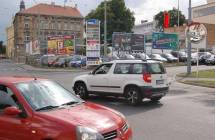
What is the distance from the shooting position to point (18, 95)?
22.5 ft

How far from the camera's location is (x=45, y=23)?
4909 inches

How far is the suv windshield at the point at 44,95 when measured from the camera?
22.5ft

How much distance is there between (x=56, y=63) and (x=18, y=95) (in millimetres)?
48966

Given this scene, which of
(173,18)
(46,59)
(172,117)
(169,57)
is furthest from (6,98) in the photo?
(173,18)

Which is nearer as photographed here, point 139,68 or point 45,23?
point 139,68

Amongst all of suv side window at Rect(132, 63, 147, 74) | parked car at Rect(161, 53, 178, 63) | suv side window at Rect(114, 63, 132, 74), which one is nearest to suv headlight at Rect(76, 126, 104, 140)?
suv side window at Rect(132, 63, 147, 74)

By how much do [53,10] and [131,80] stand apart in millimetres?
115320

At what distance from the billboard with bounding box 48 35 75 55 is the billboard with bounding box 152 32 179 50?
15.0 m

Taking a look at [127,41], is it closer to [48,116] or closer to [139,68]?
[139,68]

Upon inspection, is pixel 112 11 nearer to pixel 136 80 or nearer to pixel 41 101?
pixel 136 80

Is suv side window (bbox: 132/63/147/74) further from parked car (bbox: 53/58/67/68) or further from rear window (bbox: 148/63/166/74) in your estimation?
parked car (bbox: 53/58/67/68)

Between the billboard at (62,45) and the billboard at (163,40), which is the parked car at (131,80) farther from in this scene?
the billboard at (62,45)

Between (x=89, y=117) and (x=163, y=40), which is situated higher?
(x=163, y=40)

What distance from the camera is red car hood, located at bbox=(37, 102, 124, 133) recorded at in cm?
619
